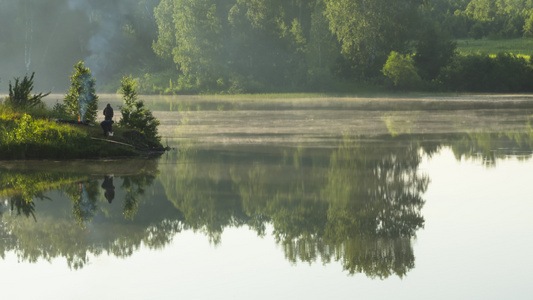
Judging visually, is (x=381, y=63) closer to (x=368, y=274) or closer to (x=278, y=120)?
(x=278, y=120)

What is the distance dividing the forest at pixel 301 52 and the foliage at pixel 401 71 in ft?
0.36

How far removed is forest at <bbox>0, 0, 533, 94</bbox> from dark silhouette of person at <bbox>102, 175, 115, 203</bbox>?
2606 inches

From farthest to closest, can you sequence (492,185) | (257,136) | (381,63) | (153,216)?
1. (381,63)
2. (257,136)
3. (492,185)
4. (153,216)

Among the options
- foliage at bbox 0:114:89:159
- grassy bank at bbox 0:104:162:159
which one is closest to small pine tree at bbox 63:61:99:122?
grassy bank at bbox 0:104:162:159

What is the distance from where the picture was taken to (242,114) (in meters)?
51.6

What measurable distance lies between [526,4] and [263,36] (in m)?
69.4

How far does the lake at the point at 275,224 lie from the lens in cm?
1127

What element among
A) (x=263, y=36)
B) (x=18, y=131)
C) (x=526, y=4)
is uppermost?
(x=526, y=4)

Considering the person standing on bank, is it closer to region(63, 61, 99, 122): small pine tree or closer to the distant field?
region(63, 61, 99, 122): small pine tree

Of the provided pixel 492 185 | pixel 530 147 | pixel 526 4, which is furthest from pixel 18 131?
pixel 526 4

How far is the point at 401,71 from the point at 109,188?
68556 millimetres

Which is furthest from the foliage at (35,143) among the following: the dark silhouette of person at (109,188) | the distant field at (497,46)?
the distant field at (497,46)

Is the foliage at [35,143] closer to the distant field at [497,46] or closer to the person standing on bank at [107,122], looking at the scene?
the person standing on bank at [107,122]

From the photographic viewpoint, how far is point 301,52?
95625 mm
